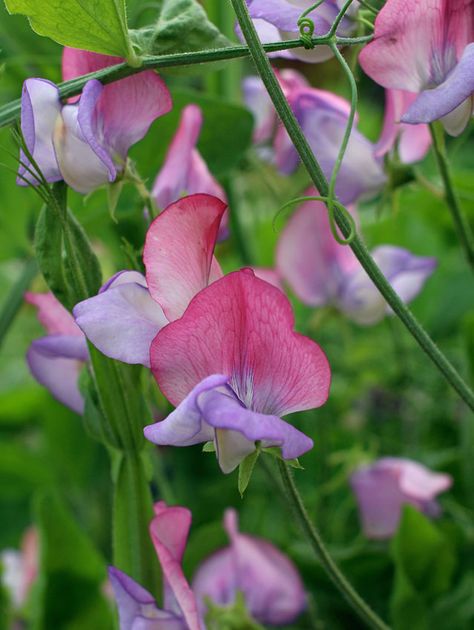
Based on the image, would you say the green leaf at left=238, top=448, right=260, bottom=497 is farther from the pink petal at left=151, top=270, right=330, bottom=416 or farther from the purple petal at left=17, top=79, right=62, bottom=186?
the purple petal at left=17, top=79, right=62, bottom=186

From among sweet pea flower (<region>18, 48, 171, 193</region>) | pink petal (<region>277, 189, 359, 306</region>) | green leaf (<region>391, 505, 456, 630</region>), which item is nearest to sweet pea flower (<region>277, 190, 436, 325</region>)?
pink petal (<region>277, 189, 359, 306</region>)

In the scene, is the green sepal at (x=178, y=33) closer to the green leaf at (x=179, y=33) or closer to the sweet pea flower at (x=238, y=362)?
the green leaf at (x=179, y=33)

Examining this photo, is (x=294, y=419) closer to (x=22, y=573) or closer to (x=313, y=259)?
(x=313, y=259)

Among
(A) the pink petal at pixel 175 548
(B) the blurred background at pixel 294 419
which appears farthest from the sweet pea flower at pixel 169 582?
(B) the blurred background at pixel 294 419

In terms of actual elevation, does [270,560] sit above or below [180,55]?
below

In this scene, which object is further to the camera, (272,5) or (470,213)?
(470,213)

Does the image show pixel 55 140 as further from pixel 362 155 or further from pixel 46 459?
pixel 46 459

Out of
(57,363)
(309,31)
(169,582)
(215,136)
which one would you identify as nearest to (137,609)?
(169,582)

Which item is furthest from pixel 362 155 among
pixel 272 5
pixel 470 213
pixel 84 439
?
pixel 84 439
